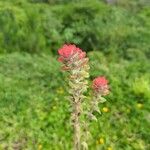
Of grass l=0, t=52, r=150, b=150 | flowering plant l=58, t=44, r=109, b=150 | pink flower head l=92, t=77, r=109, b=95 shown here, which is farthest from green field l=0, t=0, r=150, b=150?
pink flower head l=92, t=77, r=109, b=95

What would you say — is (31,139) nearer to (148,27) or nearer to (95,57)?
(95,57)

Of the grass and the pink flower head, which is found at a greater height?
the pink flower head

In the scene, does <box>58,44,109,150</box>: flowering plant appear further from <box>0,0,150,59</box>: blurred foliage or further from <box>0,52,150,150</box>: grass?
<box>0,0,150,59</box>: blurred foliage

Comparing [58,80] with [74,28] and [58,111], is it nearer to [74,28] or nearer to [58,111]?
[58,111]

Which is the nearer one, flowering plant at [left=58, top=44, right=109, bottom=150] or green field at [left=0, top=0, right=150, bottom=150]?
flowering plant at [left=58, top=44, right=109, bottom=150]

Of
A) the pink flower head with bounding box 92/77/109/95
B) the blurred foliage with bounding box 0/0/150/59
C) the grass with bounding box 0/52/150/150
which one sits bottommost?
the blurred foliage with bounding box 0/0/150/59

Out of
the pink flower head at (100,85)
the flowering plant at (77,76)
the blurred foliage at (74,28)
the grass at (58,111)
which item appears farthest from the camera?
the blurred foliage at (74,28)

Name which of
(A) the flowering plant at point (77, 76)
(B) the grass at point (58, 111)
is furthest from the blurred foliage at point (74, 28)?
(A) the flowering plant at point (77, 76)

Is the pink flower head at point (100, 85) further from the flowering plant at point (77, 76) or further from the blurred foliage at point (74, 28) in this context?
the blurred foliage at point (74, 28)

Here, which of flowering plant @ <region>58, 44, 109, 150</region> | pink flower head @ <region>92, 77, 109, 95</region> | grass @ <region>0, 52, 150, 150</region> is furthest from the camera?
grass @ <region>0, 52, 150, 150</region>
